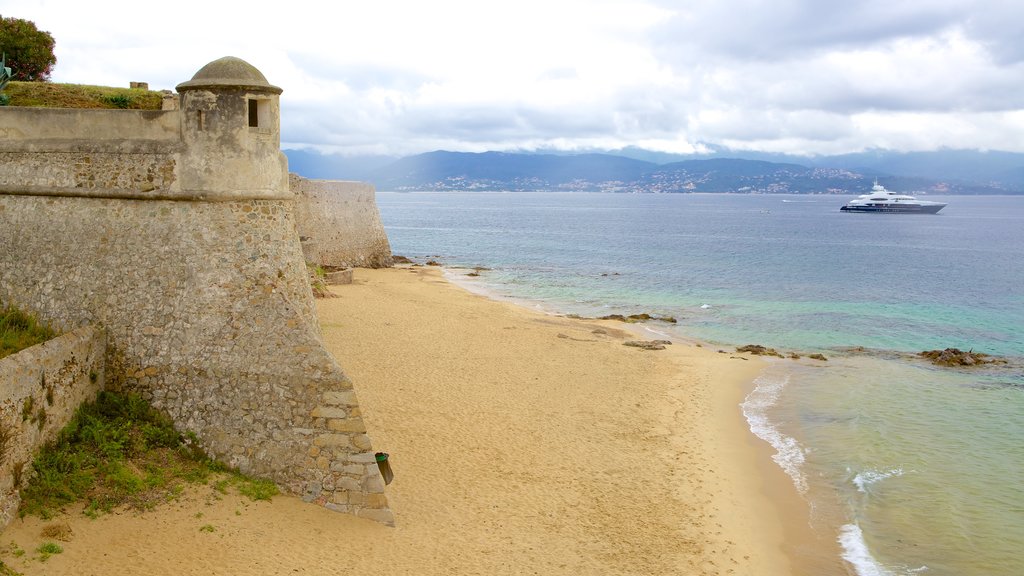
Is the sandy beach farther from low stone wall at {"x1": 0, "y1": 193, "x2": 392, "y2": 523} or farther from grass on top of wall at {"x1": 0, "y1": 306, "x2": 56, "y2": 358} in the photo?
grass on top of wall at {"x1": 0, "y1": 306, "x2": 56, "y2": 358}

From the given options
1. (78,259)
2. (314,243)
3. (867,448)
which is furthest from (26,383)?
(314,243)

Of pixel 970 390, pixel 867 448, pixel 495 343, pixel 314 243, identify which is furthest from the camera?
pixel 314 243

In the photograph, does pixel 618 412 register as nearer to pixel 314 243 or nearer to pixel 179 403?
pixel 179 403

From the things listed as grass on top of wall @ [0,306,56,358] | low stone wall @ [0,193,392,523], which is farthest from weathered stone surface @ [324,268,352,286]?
grass on top of wall @ [0,306,56,358]

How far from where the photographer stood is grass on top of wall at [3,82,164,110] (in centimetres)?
1592

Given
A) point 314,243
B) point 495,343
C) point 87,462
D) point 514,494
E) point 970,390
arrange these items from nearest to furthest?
point 87,462 → point 514,494 → point 970,390 → point 495,343 → point 314,243

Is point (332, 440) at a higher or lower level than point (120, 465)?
higher

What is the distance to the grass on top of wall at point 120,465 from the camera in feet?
33.8

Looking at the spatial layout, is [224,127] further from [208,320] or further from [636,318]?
[636,318]

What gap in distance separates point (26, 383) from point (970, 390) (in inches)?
992

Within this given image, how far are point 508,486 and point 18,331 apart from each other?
841 cm

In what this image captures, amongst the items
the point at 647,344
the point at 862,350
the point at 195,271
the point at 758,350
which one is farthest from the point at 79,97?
the point at 862,350

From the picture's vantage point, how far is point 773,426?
20016 mm

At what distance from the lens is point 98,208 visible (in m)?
12.1
